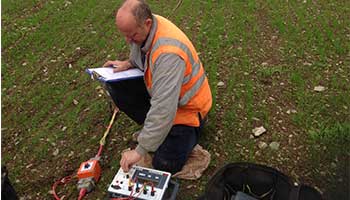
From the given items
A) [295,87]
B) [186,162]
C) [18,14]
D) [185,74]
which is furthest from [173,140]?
[18,14]

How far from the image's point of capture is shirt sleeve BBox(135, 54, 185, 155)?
8.64ft

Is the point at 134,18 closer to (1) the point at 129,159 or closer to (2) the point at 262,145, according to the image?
(1) the point at 129,159

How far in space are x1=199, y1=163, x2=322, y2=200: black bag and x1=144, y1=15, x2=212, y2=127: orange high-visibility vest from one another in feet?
1.66

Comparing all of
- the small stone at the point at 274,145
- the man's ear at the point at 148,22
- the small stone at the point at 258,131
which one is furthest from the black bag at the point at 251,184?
the man's ear at the point at 148,22

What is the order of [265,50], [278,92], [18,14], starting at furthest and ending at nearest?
[18,14], [265,50], [278,92]

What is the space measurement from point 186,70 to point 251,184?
0.91 m

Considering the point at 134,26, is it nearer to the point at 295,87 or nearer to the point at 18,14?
the point at 295,87

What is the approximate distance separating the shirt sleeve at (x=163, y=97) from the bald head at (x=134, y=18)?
248 millimetres

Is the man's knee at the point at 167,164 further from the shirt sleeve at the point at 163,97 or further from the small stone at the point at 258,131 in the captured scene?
the small stone at the point at 258,131

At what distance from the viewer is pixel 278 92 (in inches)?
171

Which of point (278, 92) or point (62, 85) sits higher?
point (62, 85)

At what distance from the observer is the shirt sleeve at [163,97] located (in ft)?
8.64

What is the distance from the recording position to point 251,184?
286 centimetres

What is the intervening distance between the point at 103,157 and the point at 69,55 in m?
2.06
